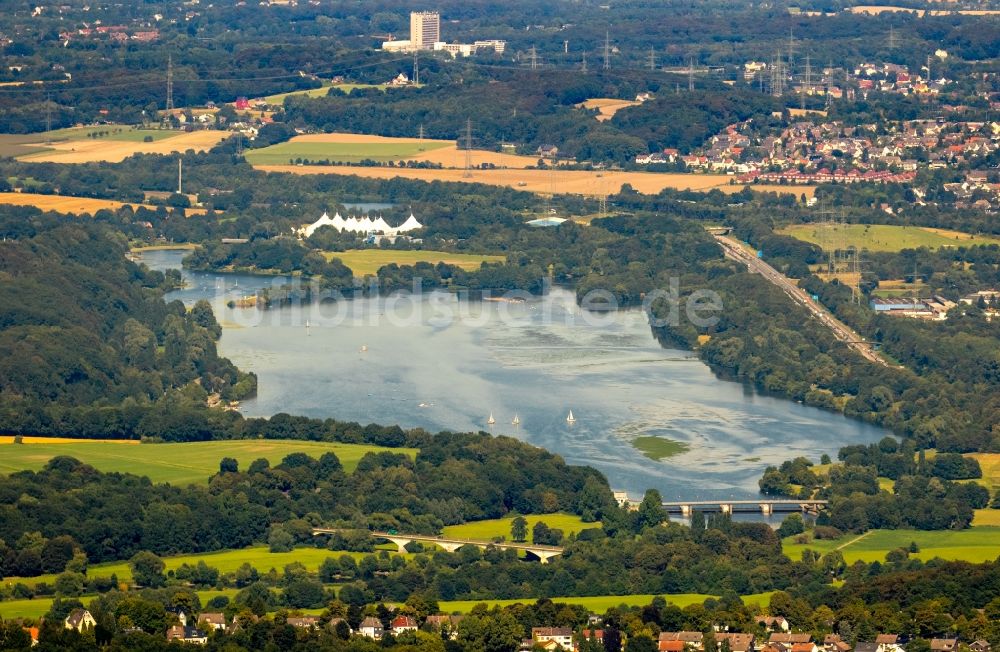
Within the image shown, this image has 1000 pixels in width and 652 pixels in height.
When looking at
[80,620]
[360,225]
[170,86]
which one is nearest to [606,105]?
[170,86]

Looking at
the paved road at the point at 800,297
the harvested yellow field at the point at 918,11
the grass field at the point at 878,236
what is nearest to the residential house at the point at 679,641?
the paved road at the point at 800,297

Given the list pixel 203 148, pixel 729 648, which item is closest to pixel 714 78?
pixel 203 148

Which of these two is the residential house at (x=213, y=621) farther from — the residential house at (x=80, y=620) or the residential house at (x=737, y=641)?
the residential house at (x=737, y=641)

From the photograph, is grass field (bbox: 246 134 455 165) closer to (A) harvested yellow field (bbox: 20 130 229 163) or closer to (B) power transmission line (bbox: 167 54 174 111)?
(A) harvested yellow field (bbox: 20 130 229 163)

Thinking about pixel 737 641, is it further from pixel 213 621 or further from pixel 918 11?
pixel 918 11

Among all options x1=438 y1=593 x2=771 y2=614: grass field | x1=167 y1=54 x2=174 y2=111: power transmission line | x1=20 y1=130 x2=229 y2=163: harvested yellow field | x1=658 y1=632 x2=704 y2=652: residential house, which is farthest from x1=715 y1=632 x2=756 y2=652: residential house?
x1=167 y1=54 x2=174 y2=111: power transmission line

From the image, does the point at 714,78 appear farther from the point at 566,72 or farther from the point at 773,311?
the point at 773,311
